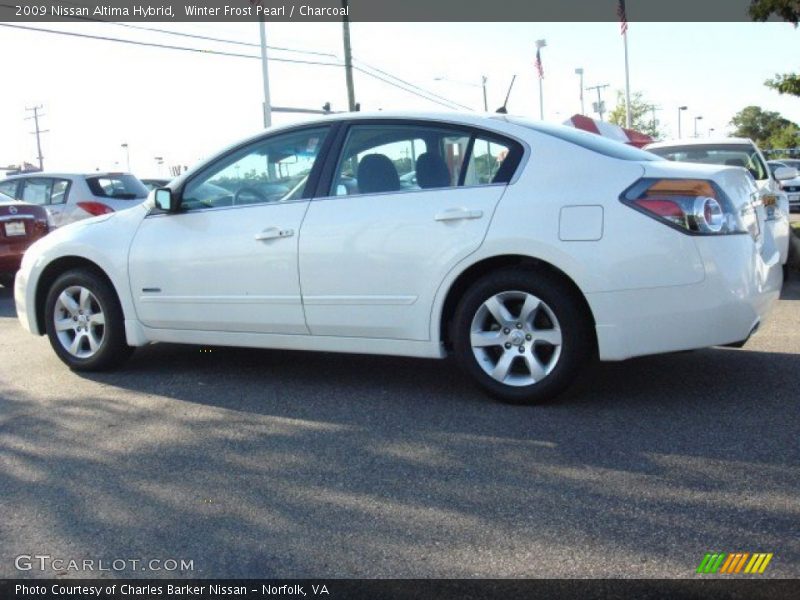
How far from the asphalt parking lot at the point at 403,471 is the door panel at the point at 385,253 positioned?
1.56 feet

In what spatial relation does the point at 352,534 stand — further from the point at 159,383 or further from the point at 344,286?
the point at 159,383

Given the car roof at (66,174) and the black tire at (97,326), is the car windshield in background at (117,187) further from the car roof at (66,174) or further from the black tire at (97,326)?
the black tire at (97,326)

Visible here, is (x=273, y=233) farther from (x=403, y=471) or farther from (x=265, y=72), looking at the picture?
(x=265, y=72)

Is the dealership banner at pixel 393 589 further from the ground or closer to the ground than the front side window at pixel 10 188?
closer to the ground

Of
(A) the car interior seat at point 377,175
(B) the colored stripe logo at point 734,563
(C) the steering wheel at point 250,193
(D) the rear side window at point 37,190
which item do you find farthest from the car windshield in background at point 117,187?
(B) the colored stripe logo at point 734,563

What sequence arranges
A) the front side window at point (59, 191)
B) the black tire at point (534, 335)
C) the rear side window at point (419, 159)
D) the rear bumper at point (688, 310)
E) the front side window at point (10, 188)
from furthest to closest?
the front side window at point (10, 188) < the front side window at point (59, 191) < the rear side window at point (419, 159) < the black tire at point (534, 335) < the rear bumper at point (688, 310)

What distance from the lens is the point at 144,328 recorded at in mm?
5816

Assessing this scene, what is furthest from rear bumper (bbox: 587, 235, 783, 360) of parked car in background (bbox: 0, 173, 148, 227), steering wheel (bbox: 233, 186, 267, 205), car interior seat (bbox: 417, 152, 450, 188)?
parked car in background (bbox: 0, 173, 148, 227)

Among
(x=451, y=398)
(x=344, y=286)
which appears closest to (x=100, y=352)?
(x=344, y=286)

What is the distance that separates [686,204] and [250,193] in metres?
2.58

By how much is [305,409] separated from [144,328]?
145cm

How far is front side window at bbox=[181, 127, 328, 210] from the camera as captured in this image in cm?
540

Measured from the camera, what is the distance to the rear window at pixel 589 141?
4836 mm

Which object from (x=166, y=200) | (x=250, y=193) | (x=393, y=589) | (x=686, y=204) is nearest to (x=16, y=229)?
(x=166, y=200)
